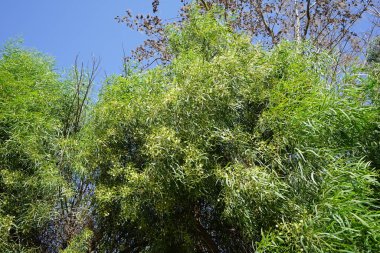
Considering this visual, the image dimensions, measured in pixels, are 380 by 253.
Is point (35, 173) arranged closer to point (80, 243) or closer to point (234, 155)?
point (80, 243)

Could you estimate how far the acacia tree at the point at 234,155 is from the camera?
2.41 metres

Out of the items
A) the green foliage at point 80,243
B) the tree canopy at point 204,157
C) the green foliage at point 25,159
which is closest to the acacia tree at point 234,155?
the tree canopy at point 204,157

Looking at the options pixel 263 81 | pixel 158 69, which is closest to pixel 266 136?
pixel 263 81

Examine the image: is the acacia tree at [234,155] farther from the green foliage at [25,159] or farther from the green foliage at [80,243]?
the green foliage at [25,159]

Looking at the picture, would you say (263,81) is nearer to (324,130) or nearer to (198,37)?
(324,130)

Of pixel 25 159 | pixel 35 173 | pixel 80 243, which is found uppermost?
pixel 25 159

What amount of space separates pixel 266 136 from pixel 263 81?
1.52ft

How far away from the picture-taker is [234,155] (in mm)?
2785

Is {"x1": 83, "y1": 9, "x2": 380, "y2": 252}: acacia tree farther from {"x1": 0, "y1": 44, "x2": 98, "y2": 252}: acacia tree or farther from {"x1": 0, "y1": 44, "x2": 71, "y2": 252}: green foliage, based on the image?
{"x1": 0, "y1": 44, "x2": 71, "y2": 252}: green foliage

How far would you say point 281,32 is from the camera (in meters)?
6.13

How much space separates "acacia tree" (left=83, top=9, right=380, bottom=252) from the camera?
241 centimetres

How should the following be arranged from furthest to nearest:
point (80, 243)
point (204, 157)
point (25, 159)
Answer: point (25, 159)
point (80, 243)
point (204, 157)

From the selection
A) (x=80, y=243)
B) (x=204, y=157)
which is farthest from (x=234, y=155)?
(x=80, y=243)

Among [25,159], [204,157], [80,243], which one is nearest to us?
[204,157]
